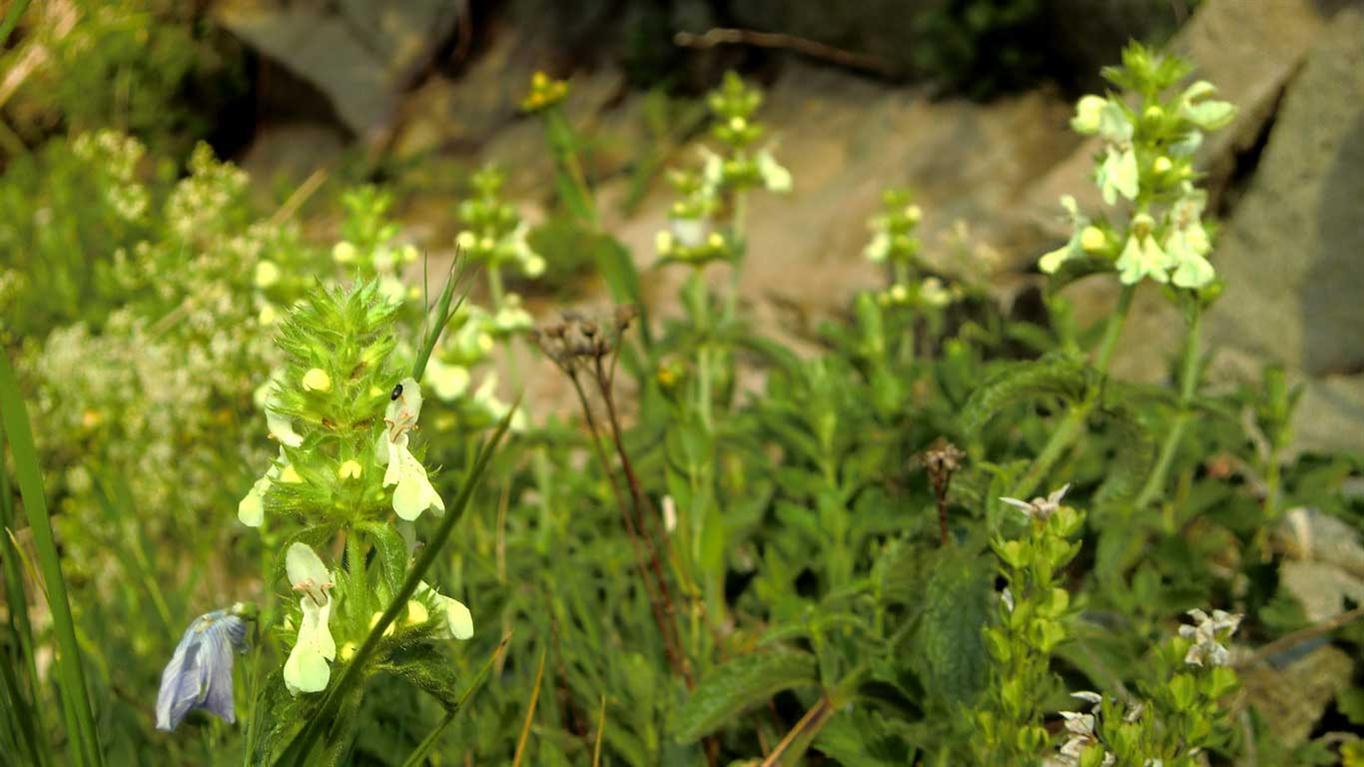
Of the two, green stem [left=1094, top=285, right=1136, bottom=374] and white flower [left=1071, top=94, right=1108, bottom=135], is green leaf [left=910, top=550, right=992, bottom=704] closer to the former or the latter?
green stem [left=1094, top=285, right=1136, bottom=374]

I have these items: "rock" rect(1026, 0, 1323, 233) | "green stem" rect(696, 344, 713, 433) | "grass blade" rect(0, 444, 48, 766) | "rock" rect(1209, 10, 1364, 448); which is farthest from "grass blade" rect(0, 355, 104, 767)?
"rock" rect(1026, 0, 1323, 233)

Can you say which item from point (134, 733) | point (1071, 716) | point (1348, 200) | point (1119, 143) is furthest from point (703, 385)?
point (1348, 200)

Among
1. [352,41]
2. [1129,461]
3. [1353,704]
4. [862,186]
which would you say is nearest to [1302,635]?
[1353,704]

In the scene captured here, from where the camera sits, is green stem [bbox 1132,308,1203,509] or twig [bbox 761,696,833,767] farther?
green stem [bbox 1132,308,1203,509]

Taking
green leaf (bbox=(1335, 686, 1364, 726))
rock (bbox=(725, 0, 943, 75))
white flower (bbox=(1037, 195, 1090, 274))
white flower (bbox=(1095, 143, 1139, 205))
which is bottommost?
green leaf (bbox=(1335, 686, 1364, 726))

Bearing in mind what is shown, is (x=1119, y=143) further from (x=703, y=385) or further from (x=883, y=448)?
(x=703, y=385)

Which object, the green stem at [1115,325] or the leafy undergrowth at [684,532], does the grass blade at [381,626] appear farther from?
the green stem at [1115,325]

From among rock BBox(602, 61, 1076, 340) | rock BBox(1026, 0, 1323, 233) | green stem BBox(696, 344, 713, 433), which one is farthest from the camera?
rock BBox(602, 61, 1076, 340)

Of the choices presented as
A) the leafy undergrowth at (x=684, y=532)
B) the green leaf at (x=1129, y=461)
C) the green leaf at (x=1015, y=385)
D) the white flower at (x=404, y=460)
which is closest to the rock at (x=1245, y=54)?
the leafy undergrowth at (x=684, y=532)
